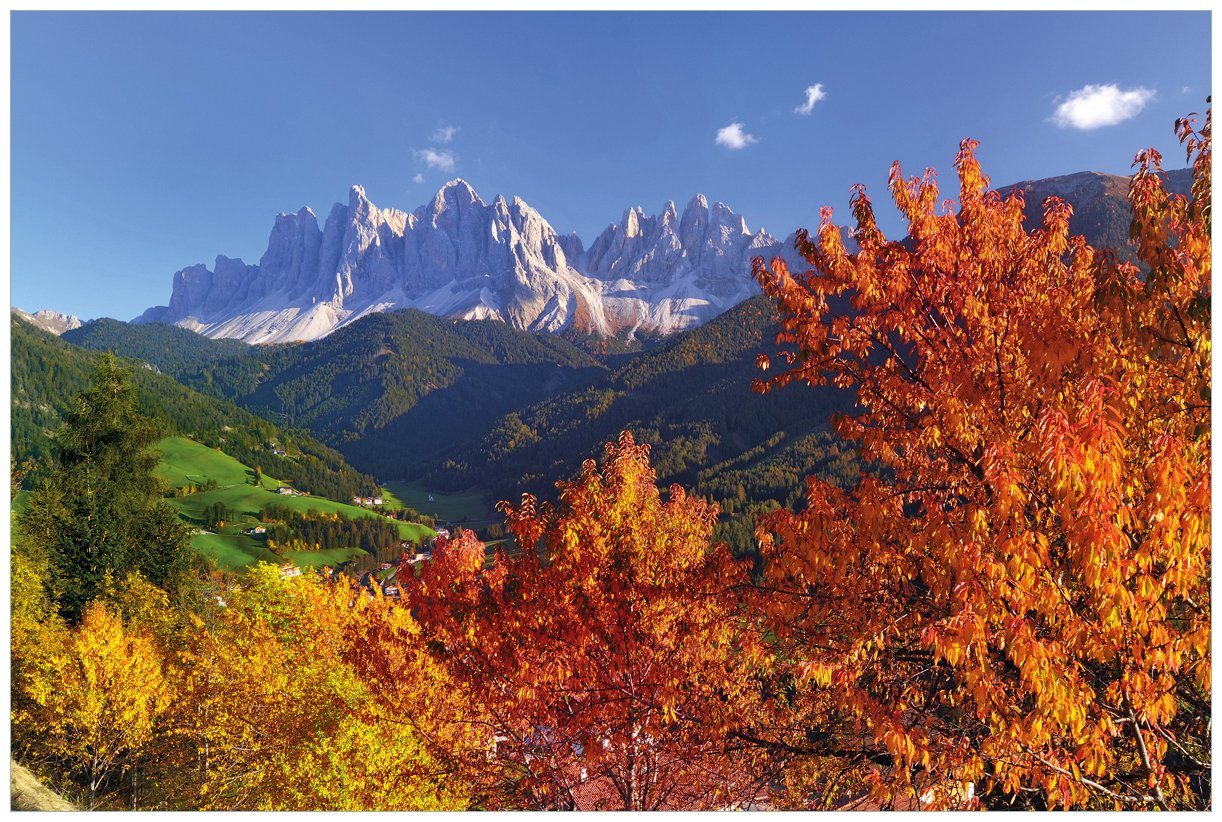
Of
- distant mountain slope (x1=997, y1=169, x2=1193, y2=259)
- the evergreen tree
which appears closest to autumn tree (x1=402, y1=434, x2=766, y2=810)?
the evergreen tree

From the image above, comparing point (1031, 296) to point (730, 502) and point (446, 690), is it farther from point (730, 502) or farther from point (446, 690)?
point (730, 502)

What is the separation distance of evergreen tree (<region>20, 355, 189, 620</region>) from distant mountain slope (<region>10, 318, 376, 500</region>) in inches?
5264

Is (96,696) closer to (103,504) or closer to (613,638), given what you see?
(103,504)

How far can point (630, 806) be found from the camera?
30.0 ft

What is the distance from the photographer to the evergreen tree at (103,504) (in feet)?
82.9

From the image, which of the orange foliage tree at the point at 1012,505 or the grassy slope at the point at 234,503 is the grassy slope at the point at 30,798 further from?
the grassy slope at the point at 234,503

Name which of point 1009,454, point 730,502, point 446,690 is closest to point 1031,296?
point 1009,454

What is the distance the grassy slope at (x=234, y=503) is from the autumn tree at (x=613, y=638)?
10498 centimetres

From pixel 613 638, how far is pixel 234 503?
5877 inches

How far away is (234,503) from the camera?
128875mm

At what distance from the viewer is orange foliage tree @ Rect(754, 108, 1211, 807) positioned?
4320 mm

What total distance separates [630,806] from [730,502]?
121 meters

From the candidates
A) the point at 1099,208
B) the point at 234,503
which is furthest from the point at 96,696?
the point at 1099,208

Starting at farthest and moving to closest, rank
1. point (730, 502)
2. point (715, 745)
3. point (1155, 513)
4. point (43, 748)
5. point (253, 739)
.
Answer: point (730, 502)
point (43, 748)
point (253, 739)
point (715, 745)
point (1155, 513)
